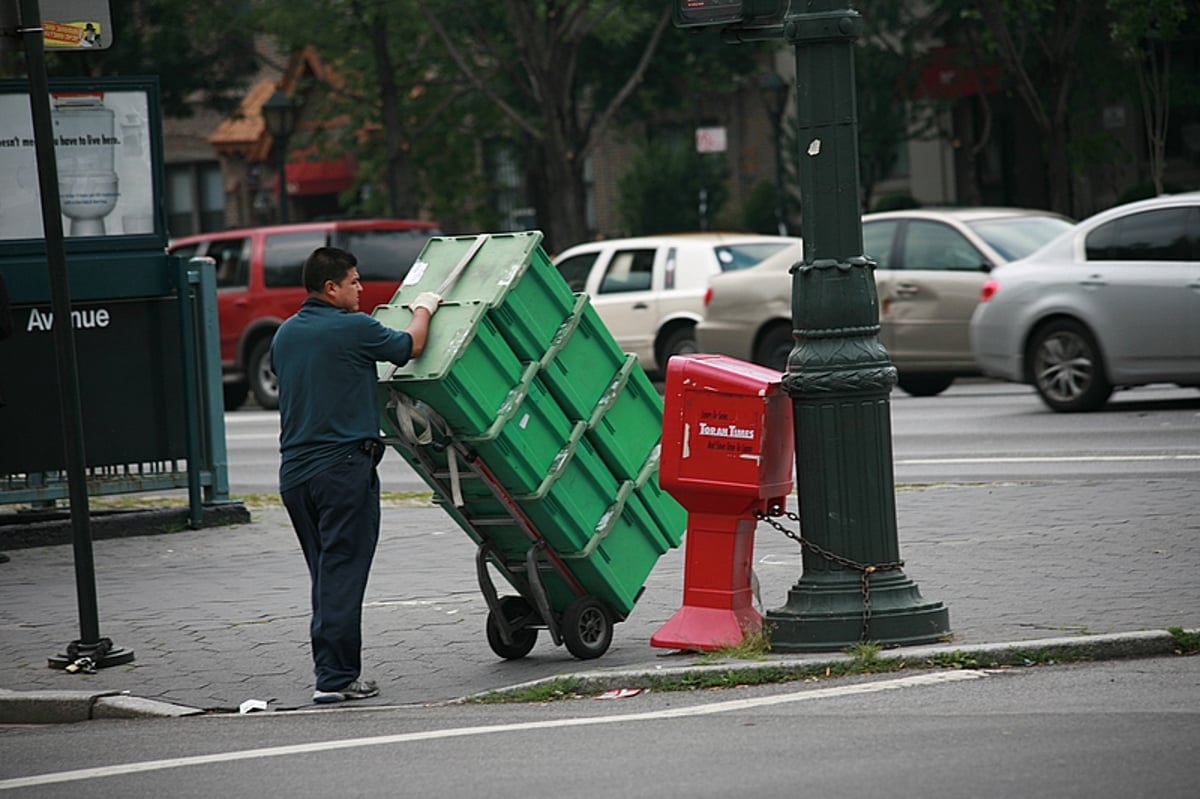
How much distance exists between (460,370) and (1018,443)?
8.06 m

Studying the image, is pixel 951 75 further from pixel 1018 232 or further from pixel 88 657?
pixel 88 657

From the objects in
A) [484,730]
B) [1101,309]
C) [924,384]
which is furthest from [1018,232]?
[484,730]

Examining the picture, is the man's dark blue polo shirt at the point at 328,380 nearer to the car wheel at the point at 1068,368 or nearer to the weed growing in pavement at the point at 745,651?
the weed growing in pavement at the point at 745,651

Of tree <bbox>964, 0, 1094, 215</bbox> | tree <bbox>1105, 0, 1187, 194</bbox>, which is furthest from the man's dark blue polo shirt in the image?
tree <bbox>1105, 0, 1187, 194</bbox>

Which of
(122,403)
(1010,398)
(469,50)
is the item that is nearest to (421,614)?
(122,403)

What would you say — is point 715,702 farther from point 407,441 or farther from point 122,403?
point 122,403

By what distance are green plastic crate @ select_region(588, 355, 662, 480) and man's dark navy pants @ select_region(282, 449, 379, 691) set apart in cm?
105

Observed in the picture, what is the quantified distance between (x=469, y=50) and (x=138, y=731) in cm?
3104

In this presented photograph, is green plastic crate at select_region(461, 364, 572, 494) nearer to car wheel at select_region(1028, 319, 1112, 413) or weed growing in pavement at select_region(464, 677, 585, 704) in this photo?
weed growing in pavement at select_region(464, 677, 585, 704)

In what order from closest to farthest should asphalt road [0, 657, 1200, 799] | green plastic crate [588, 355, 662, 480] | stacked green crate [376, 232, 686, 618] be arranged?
asphalt road [0, 657, 1200, 799], stacked green crate [376, 232, 686, 618], green plastic crate [588, 355, 662, 480]

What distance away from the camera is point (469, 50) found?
3734cm

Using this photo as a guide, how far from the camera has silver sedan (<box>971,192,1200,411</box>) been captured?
15.2 metres

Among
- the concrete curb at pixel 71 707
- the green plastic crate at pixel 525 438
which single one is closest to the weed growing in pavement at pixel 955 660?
the green plastic crate at pixel 525 438

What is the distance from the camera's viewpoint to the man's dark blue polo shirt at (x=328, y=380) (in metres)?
7.43
